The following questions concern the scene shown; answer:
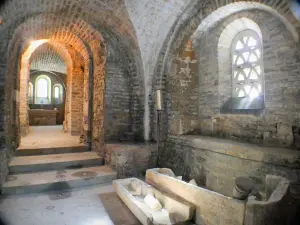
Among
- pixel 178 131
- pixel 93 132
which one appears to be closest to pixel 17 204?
pixel 93 132

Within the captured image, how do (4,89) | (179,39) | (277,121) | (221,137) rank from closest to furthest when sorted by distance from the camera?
(277,121), (4,89), (221,137), (179,39)

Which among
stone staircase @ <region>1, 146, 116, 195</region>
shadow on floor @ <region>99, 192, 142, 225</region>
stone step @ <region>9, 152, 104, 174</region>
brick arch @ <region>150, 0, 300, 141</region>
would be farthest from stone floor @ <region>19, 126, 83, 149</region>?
brick arch @ <region>150, 0, 300, 141</region>

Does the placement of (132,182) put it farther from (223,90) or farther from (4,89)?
(4,89)

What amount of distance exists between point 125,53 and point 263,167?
4.38m

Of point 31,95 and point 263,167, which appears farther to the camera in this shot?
point 31,95

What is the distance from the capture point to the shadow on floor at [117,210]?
2975mm

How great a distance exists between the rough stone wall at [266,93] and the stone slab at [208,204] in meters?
1.89

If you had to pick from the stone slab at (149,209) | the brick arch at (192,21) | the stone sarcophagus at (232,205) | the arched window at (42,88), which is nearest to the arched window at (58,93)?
the arched window at (42,88)

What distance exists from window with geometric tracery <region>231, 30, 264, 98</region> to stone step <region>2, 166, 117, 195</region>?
3.52 meters

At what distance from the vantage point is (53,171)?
15.4ft

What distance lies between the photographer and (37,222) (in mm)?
2889

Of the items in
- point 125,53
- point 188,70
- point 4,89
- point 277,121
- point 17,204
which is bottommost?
point 17,204

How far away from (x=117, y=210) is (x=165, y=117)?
2783 millimetres

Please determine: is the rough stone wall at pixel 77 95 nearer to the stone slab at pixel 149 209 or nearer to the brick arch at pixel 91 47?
the brick arch at pixel 91 47
